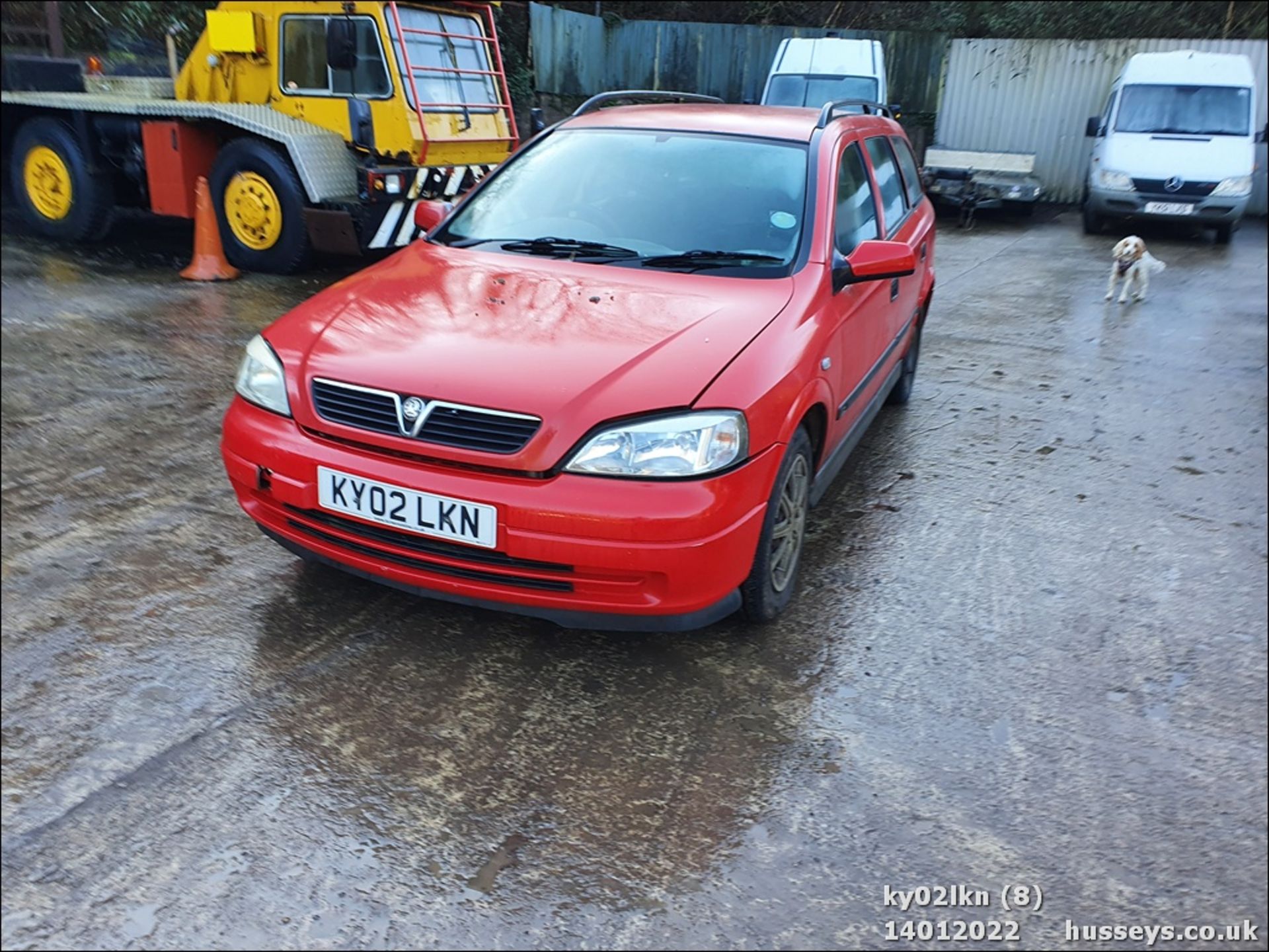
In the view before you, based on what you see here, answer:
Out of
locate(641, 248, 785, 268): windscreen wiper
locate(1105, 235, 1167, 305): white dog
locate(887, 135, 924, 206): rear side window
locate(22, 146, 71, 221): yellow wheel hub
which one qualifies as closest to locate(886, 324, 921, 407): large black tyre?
locate(887, 135, 924, 206): rear side window

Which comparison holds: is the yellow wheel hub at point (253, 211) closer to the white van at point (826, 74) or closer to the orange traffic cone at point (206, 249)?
the orange traffic cone at point (206, 249)

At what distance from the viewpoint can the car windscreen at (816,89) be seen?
14.5 metres

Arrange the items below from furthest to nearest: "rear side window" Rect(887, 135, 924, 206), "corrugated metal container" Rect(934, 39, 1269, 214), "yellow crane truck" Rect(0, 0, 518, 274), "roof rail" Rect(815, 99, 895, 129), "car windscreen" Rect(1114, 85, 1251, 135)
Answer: "corrugated metal container" Rect(934, 39, 1269, 214), "car windscreen" Rect(1114, 85, 1251, 135), "yellow crane truck" Rect(0, 0, 518, 274), "rear side window" Rect(887, 135, 924, 206), "roof rail" Rect(815, 99, 895, 129)

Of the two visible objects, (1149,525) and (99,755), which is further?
(1149,525)

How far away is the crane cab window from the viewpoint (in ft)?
28.1

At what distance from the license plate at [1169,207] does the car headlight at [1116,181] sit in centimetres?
33

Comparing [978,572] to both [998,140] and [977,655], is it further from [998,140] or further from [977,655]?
[998,140]

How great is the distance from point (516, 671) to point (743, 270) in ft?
5.46

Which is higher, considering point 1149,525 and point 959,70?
point 959,70

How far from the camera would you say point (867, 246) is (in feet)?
12.7

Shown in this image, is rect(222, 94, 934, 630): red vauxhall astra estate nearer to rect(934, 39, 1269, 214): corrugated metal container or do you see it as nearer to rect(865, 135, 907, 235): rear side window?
rect(865, 135, 907, 235): rear side window

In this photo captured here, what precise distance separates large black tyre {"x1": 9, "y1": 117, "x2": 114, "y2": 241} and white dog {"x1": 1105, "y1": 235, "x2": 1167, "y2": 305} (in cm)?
928

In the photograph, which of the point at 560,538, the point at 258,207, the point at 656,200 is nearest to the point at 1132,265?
the point at 656,200

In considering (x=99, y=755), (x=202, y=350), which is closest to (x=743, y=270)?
(x=99, y=755)
